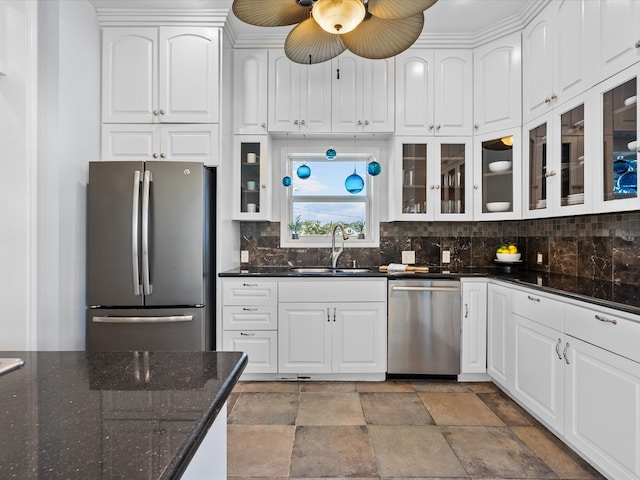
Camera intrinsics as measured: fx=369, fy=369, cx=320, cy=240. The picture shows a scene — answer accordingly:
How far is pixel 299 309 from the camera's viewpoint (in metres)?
2.94

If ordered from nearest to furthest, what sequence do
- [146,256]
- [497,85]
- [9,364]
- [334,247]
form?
[9,364], [146,256], [497,85], [334,247]

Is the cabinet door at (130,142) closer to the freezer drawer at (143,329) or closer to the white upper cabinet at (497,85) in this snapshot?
the freezer drawer at (143,329)

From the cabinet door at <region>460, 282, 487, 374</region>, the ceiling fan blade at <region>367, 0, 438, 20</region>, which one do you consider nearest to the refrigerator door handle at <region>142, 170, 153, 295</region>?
the ceiling fan blade at <region>367, 0, 438, 20</region>

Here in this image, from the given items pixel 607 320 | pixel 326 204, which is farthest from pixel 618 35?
pixel 326 204

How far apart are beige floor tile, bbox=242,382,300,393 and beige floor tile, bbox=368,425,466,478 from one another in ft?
2.54

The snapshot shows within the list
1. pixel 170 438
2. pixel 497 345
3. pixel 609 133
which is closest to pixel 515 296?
pixel 497 345

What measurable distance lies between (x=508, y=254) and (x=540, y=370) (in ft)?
4.10

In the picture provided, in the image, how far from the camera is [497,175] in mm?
3084

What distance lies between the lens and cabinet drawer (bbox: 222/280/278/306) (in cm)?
292

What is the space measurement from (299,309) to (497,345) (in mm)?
1522

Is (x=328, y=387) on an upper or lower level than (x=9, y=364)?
lower

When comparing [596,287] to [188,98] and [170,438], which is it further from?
[188,98]

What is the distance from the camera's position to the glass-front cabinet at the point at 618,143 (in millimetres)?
1850

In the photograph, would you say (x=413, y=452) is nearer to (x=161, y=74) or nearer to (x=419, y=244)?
(x=419, y=244)
